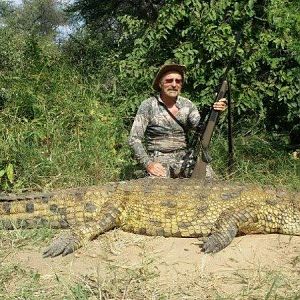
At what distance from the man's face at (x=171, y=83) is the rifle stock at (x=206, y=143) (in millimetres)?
484

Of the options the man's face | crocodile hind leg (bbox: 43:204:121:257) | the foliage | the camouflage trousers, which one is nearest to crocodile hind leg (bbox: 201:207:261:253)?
crocodile hind leg (bbox: 43:204:121:257)

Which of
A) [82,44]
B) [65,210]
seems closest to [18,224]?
[65,210]

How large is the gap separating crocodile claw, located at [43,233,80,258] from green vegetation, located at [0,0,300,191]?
67.9 inches

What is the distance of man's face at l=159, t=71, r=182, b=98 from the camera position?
241 inches

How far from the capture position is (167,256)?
432 cm

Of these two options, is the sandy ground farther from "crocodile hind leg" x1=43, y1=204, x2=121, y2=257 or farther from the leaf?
the leaf

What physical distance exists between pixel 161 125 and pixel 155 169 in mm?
725

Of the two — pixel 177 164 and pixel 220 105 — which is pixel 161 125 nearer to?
pixel 177 164

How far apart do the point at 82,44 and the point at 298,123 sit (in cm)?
446

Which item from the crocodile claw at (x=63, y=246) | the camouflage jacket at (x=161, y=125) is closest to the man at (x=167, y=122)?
the camouflage jacket at (x=161, y=125)

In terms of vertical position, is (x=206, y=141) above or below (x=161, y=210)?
above

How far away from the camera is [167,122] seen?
20.6 feet

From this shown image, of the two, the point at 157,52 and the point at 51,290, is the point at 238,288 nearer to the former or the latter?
the point at 51,290

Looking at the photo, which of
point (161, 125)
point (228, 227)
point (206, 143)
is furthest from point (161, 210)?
point (161, 125)
